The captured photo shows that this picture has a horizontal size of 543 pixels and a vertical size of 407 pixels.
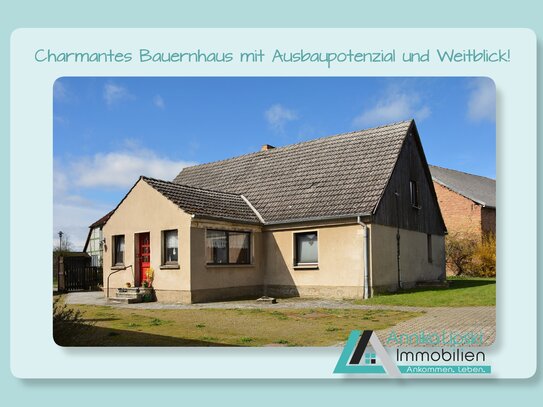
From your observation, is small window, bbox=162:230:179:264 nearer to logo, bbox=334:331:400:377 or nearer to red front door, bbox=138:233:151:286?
red front door, bbox=138:233:151:286

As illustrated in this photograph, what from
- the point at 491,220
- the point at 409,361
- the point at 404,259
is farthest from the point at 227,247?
the point at 409,361

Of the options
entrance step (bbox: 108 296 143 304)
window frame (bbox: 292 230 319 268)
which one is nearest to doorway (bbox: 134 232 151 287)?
entrance step (bbox: 108 296 143 304)

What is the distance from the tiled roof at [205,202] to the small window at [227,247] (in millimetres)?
497

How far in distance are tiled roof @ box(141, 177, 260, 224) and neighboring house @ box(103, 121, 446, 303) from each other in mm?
45

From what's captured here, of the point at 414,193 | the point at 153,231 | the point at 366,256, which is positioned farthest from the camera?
the point at 414,193

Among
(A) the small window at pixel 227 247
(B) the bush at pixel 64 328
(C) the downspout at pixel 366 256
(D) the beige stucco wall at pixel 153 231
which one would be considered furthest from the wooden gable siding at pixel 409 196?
(B) the bush at pixel 64 328

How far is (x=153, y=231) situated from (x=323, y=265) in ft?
16.2

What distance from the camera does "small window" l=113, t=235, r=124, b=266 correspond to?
15274mm

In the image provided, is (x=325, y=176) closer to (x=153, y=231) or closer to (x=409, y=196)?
(x=409, y=196)

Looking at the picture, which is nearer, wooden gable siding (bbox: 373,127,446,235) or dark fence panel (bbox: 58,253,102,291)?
wooden gable siding (bbox: 373,127,446,235)

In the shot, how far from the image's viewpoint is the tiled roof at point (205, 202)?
1390cm

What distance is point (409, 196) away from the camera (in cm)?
1652

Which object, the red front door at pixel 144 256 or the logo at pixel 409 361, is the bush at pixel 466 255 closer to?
the red front door at pixel 144 256
